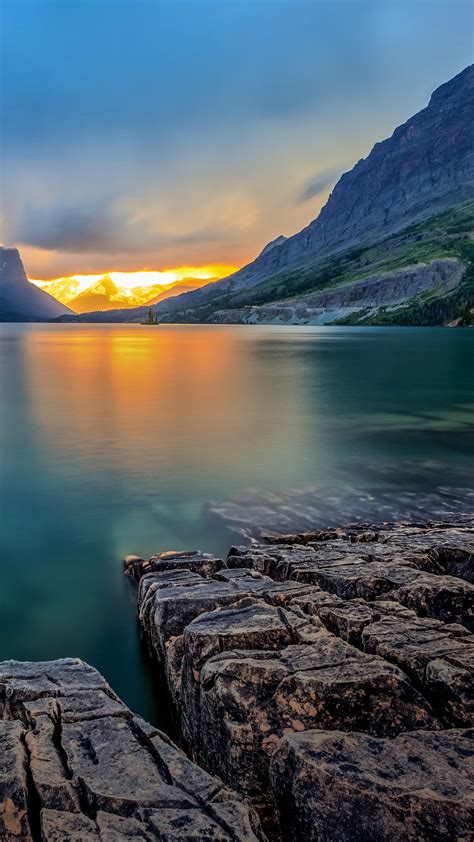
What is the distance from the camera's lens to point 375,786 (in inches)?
198

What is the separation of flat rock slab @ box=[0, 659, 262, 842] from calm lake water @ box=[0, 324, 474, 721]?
9.75 ft

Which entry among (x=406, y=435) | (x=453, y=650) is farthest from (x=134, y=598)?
(x=406, y=435)

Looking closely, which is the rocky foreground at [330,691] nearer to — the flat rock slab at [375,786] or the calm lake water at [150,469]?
the flat rock slab at [375,786]

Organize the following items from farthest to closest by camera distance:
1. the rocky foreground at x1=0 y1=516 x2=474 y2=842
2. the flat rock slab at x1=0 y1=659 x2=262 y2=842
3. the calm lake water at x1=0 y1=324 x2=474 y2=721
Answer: the calm lake water at x1=0 y1=324 x2=474 y2=721, the rocky foreground at x1=0 y1=516 x2=474 y2=842, the flat rock slab at x1=0 y1=659 x2=262 y2=842

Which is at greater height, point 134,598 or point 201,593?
point 201,593

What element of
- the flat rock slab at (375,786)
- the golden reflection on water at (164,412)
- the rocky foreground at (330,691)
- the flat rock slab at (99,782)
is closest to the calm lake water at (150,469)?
the golden reflection on water at (164,412)

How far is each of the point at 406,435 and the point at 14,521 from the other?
22.3 m

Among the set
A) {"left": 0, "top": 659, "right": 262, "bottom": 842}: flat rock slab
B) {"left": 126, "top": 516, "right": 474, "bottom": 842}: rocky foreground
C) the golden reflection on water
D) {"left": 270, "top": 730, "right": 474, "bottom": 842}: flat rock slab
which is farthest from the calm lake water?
{"left": 270, "top": 730, "right": 474, "bottom": 842}: flat rock slab

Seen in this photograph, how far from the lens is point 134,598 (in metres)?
13.1

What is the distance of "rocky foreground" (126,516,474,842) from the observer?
508cm

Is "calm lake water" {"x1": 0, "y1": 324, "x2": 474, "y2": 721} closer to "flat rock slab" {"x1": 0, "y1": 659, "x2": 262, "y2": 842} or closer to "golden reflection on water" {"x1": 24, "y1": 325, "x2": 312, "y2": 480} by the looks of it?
"golden reflection on water" {"x1": 24, "y1": 325, "x2": 312, "y2": 480}

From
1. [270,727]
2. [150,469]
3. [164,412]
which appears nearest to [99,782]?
[270,727]

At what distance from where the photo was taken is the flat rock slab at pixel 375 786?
482 centimetres

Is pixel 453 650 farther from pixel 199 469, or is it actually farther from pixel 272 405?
pixel 272 405
